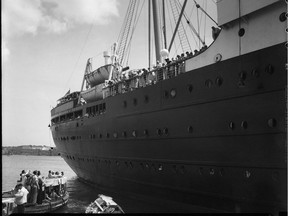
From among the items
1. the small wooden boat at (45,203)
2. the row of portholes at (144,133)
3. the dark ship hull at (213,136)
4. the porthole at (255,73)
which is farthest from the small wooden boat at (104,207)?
the porthole at (255,73)

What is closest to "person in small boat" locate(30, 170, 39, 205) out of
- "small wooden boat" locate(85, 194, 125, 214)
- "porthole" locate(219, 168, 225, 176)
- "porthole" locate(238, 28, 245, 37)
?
"small wooden boat" locate(85, 194, 125, 214)

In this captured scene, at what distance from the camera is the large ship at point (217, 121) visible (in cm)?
878

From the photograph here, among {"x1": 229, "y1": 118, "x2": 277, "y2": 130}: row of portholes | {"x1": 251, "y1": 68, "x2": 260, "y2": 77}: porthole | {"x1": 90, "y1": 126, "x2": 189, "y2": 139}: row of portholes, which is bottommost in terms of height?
{"x1": 90, "y1": 126, "x2": 189, "y2": 139}: row of portholes

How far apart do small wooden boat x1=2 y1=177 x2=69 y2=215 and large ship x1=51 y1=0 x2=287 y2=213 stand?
118 inches

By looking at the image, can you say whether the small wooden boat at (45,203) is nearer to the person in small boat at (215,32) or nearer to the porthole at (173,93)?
the porthole at (173,93)

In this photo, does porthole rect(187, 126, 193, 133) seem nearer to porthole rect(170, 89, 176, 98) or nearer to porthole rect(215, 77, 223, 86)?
porthole rect(170, 89, 176, 98)

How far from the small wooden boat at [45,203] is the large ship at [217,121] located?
299 cm

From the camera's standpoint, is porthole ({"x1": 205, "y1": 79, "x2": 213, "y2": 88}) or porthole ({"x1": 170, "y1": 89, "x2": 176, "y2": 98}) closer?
porthole ({"x1": 205, "y1": 79, "x2": 213, "y2": 88})

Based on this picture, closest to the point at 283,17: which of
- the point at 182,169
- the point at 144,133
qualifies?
the point at 182,169

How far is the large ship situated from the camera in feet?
28.8

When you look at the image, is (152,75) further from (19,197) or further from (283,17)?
(19,197)

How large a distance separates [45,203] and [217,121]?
870 centimetres

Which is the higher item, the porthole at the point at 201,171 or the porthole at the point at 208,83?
the porthole at the point at 208,83

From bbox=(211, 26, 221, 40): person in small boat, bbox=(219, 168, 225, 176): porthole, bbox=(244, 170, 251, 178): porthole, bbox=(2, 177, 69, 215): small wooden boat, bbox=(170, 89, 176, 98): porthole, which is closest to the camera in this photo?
bbox=(244, 170, 251, 178): porthole
